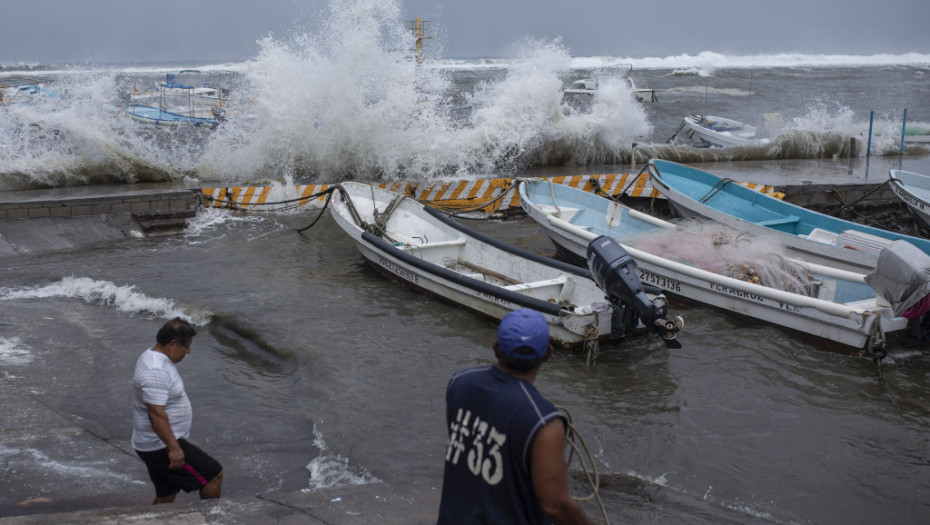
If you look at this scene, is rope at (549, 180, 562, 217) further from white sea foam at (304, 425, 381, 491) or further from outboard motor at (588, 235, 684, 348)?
white sea foam at (304, 425, 381, 491)

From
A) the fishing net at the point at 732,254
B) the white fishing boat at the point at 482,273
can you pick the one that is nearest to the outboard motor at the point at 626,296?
the white fishing boat at the point at 482,273

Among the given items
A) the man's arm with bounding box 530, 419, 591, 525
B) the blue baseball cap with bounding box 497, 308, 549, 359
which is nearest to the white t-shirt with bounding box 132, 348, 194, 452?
the blue baseball cap with bounding box 497, 308, 549, 359

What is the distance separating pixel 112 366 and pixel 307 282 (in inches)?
131

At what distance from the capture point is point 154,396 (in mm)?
3951

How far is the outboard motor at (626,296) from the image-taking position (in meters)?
6.99

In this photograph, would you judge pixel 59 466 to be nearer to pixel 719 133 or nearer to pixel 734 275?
pixel 734 275

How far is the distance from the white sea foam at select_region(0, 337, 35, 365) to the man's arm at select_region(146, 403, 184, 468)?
419 cm

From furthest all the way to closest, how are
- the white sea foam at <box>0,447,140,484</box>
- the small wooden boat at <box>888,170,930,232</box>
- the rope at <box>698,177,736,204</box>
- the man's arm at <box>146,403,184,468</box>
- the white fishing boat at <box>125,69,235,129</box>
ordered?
1. the white fishing boat at <box>125,69,235,129</box>
2. the rope at <box>698,177,736,204</box>
3. the small wooden boat at <box>888,170,930,232</box>
4. the white sea foam at <box>0,447,140,484</box>
5. the man's arm at <box>146,403,184,468</box>

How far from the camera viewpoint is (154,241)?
12531 mm

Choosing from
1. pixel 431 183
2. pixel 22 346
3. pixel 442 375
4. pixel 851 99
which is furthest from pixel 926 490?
pixel 851 99

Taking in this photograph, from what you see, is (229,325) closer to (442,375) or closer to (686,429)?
(442,375)

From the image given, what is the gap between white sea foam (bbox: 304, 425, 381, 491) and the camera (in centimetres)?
523

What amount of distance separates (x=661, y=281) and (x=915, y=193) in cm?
Result: 619

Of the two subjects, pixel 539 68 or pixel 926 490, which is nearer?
pixel 926 490
